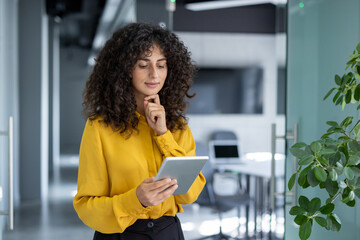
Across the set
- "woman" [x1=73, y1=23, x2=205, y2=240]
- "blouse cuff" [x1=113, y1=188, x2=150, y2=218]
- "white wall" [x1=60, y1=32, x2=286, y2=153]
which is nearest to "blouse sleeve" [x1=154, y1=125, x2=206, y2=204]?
"woman" [x1=73, y1=23, x2=205, y2=240]

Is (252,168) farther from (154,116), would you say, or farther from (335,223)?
(154,116)

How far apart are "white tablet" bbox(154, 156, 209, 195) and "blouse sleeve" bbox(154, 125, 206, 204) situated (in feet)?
0.36

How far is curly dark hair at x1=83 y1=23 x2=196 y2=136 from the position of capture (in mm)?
1552

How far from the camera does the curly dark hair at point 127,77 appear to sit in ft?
5.09

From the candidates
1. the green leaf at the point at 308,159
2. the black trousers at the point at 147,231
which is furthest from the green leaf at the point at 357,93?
the black trousers at the point at 147,231

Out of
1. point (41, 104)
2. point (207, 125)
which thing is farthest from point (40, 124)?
point (207, 125)

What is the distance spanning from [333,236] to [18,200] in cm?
562

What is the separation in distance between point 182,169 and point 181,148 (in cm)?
20

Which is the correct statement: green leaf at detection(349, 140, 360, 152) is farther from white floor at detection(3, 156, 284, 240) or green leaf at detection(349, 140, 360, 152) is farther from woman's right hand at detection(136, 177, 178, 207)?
white floor at detection(3, 156, 284, 240)

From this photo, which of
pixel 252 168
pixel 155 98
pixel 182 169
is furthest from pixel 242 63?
pixel 182 169

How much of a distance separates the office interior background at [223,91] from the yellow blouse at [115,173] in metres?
1.15

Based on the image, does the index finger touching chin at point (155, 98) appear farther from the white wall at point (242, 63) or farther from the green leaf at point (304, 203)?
the white wall at point (242, 63)

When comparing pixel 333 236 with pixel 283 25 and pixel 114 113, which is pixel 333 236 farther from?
pixel 114 113

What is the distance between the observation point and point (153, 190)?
1.36 meters
